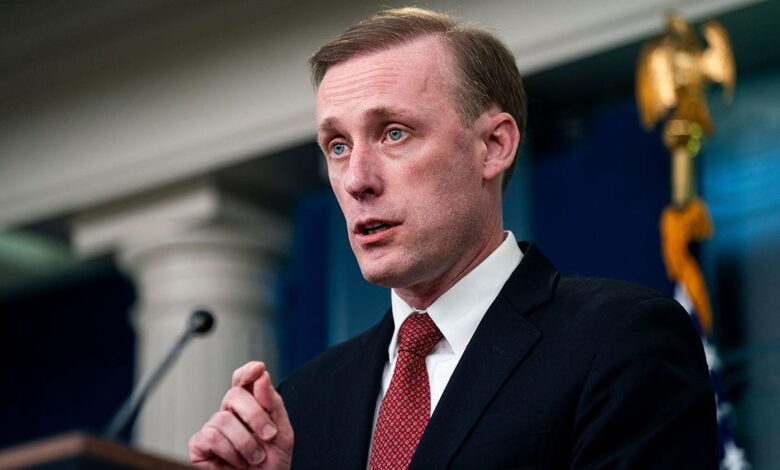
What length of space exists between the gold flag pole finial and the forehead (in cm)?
312

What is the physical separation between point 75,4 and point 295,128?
1.27 m

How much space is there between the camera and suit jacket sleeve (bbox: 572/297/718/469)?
73.7 inches

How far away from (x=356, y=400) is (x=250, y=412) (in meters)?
0.19

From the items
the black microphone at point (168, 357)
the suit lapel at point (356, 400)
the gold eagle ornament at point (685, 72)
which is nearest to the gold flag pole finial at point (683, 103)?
the gold eagle ornament at point (685, 72)

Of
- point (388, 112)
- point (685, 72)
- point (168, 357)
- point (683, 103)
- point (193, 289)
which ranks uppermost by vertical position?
point (388, 112)

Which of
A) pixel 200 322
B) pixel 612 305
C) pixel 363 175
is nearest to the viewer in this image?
pixel 612 305

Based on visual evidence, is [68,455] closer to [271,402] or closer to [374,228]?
[271,402]

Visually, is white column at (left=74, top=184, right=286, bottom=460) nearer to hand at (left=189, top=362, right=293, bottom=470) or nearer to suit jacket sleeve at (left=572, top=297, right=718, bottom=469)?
hand at (left=189, top=362, right=293, bottom=470)

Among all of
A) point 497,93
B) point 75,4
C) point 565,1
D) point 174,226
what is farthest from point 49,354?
point 497,93

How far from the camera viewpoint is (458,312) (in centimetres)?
219

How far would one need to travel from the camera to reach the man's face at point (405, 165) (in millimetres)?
2146

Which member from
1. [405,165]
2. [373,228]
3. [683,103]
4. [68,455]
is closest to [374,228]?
[373,228]

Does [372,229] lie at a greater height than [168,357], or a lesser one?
greater

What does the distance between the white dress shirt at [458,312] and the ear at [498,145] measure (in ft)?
0.41
